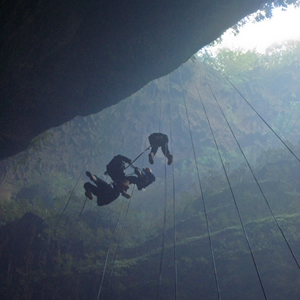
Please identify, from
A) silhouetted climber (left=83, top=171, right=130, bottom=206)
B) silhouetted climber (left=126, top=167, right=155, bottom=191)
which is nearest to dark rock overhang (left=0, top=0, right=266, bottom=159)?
silhouetted climber (left=83, top=171, right=130, bottom=206)

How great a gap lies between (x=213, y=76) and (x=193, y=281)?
27952 millimetres

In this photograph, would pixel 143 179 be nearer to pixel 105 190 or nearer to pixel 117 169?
pixel 117 169

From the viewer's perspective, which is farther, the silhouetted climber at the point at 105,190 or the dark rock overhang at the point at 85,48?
the silhouetted climber at the point at 105,190

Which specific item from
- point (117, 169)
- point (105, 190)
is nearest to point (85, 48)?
point (117, 169)

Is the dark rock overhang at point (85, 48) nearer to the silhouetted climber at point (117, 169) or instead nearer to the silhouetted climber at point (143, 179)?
the silhouetted climber at point (117, 169)

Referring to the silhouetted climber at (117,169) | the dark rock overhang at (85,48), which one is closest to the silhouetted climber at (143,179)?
the silhouetted climber at (117,169)

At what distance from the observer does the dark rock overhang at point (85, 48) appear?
625 centimetres

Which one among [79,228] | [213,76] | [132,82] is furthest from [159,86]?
[79,228]

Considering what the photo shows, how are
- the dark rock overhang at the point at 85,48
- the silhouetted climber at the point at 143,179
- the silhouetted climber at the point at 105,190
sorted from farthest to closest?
the silhouetted climber at the point at 143,179 < the silhouetted climber at the point at 105,190 < the dark rock overhang at the point at 85,48

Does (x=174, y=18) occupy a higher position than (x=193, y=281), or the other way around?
(x=174, y=18)

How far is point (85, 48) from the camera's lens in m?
8.47

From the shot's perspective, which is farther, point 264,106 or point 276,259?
point 264,106

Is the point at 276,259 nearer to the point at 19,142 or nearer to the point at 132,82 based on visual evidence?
the point at 132,82

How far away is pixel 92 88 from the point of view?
10.4 metres
